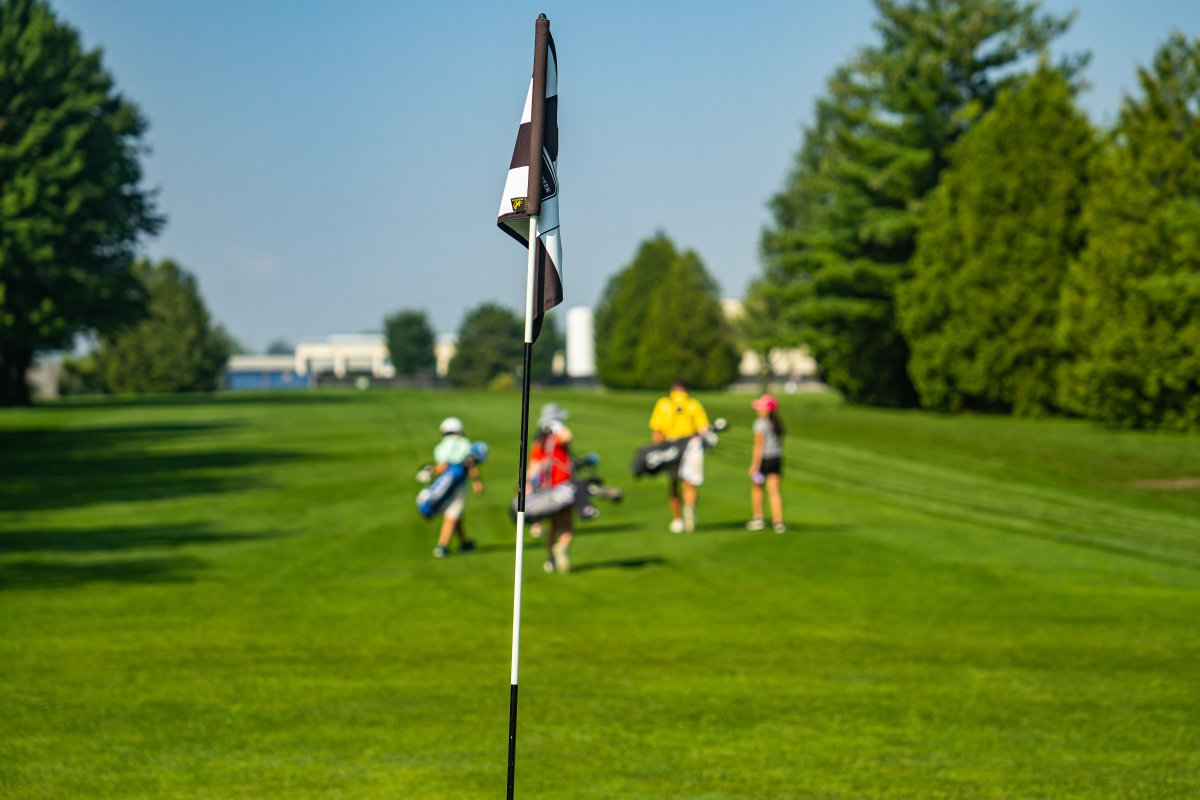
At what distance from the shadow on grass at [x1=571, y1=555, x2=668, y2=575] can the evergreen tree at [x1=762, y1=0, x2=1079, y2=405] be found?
43.5 metres

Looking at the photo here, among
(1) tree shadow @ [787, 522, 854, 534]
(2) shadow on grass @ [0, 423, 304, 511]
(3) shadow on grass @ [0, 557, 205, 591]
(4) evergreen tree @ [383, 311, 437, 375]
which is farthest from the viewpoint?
(4) evergreen tree @ [383, 311, 437, 375]

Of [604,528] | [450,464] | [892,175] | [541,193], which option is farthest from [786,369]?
[541,193]

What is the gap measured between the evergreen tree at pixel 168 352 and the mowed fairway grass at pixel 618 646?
91543 mm

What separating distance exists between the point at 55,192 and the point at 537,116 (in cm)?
5952

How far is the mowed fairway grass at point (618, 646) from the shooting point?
838 centimetres

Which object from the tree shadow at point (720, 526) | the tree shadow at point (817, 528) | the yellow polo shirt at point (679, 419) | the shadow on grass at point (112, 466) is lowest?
the shadow on grass at point (112, 466)

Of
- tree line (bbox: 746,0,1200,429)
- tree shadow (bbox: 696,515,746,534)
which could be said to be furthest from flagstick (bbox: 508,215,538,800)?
tree line (bbox: 746,0,1200,429)

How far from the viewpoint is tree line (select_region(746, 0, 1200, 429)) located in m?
42.2

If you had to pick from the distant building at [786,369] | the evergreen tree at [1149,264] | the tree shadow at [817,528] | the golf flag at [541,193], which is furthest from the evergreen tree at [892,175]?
the distant building at [786,369]

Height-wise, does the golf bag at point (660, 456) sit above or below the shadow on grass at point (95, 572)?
above

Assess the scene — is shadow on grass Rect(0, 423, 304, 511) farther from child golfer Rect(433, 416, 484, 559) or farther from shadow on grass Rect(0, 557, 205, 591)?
child golfer Rect(433, 416, 484, 559)

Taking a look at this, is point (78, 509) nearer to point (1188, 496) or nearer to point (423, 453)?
point (423, 453)

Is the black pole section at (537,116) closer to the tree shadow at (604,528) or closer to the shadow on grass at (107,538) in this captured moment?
the shadow on grass at (107,538)

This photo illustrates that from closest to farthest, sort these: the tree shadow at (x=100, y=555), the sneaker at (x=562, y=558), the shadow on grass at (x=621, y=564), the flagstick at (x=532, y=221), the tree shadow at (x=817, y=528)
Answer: the flagstick at (x=532, y=221)
the tree shadow at (x=100, y=555)
the sneaker at (x=562, y=558)
the shadow on grass at (x=621, y=564)
the tree shadow at (x=817, y=528)
